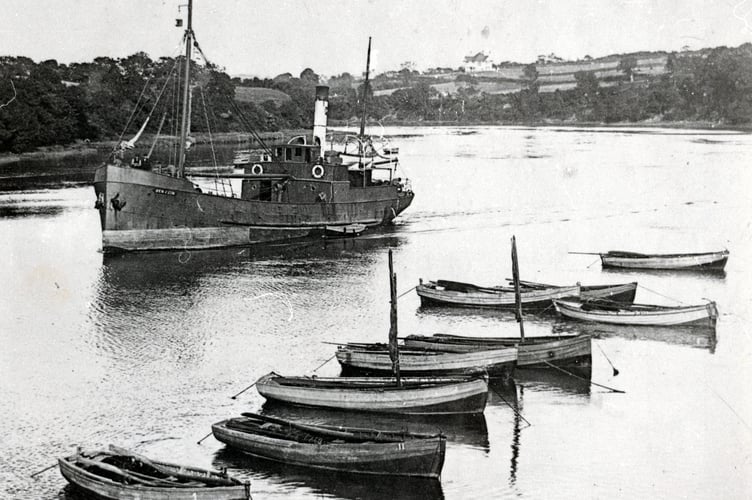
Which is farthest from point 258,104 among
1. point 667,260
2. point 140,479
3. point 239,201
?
point 140,479

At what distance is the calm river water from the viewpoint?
2330 cm

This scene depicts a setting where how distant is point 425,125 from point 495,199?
122m

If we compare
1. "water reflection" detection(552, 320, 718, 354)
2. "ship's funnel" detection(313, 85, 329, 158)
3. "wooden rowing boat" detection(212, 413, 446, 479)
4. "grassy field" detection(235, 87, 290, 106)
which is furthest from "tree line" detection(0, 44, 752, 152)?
"wooden rowing boat" detection(212, 413, 446, 479)

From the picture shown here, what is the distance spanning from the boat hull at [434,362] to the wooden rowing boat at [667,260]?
2224cm

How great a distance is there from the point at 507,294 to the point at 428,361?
1132cm

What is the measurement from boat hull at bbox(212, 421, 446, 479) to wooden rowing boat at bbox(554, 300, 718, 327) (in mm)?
16932

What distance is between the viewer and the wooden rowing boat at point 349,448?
2169cm

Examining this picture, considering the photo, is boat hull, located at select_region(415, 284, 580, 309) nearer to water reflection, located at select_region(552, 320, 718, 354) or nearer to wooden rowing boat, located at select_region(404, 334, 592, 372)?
water reflection, located at select_region(552, 320, 718, 354)

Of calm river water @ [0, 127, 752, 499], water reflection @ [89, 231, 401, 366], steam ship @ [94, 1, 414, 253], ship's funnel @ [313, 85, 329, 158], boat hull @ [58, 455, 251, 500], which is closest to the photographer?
boat hull @ [58, 455, 251, 500]

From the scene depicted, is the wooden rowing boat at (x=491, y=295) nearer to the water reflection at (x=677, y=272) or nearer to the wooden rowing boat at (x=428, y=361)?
the wooden rowing boat at (x=428, y=361)

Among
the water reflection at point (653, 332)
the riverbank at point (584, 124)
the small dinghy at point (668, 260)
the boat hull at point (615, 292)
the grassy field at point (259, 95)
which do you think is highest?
the grassy field at point (259, 95)

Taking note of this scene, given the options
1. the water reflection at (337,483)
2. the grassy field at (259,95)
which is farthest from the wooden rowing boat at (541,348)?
the grassy field at (259,95)

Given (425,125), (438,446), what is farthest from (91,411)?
(425,125)

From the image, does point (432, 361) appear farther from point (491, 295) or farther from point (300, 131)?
point (300, 131)
